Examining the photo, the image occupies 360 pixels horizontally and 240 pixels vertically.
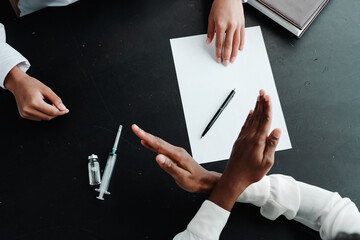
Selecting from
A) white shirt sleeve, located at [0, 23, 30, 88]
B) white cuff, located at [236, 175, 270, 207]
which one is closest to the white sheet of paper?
white cuff, located at [236, 175, 270, 207]

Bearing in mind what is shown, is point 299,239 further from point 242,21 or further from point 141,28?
point 141,28

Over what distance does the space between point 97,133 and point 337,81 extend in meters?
0.71

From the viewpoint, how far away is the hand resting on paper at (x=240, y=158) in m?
0.78

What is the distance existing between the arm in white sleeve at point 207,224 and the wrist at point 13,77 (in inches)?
23.6

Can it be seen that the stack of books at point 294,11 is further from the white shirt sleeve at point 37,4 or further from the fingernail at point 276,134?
the white shirt sleeve at point 37,4

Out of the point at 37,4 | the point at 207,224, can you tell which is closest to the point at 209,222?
the point at 207,224

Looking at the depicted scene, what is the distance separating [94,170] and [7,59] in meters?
0.38

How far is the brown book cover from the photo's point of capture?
0.98m

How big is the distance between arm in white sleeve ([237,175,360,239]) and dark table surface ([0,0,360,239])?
0.13ft

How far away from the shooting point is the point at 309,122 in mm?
966

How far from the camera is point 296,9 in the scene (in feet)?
3.24

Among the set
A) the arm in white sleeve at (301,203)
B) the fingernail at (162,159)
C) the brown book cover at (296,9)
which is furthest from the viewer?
the brown book cover at (296,9)

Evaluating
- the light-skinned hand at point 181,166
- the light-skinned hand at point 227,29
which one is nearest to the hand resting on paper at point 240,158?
the light-skinned hand at point 181,166

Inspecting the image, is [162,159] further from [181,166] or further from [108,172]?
[108,172]
